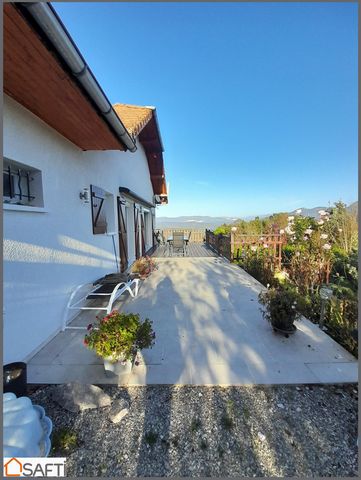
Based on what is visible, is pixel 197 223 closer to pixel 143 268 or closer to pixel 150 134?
pixel 150 134

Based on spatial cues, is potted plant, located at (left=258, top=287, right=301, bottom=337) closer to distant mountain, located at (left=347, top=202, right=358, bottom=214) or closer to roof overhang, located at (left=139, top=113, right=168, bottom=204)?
distant mountain, located at (left=347, top=202, right=358, bottom=214)

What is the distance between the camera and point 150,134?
30.2 feet

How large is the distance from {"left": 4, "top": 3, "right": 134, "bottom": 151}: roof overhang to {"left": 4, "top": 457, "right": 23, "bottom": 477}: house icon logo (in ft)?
8.77

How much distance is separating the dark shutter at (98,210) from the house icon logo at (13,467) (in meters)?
3.90

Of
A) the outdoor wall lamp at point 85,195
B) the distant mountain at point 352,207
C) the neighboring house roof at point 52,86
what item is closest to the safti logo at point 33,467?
the neighboring house roof at point 52,86

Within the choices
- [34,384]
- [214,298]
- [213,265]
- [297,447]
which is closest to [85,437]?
[34,384]

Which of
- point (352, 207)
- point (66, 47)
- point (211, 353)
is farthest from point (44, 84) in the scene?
point (352, 207)

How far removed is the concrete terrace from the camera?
87.5 inches

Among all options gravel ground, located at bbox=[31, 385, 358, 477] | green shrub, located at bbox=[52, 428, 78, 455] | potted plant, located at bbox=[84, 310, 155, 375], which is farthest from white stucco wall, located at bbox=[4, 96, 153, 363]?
green shrub, located at bbox=[52, 428, 78, 455]

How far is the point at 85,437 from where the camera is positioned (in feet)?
5.27

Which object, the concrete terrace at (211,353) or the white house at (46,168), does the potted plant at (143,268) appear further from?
the concrete terrace at (211,353)

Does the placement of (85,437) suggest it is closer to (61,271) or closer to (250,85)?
(61,271)

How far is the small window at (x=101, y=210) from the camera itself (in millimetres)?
4687

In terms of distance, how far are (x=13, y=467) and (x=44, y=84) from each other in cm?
299
